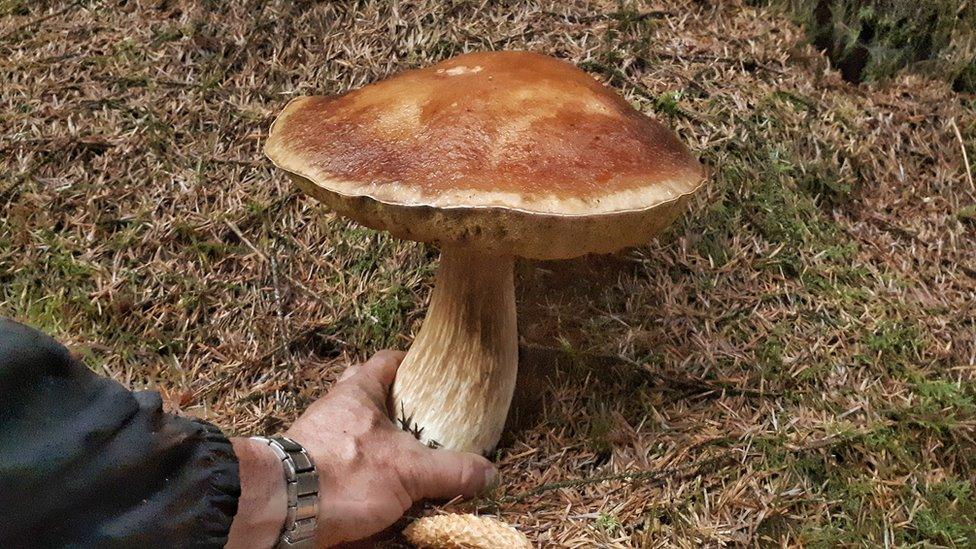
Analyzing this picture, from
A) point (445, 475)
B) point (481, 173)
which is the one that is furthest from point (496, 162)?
point (445, 475)

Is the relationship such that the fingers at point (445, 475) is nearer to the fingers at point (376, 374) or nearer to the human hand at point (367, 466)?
the human hand at point (367, 466)

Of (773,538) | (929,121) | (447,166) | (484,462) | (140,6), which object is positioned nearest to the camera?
(447,166)

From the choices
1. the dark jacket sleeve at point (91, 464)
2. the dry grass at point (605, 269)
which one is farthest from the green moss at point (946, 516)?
the dark jacket sleeve at point (91, 464)

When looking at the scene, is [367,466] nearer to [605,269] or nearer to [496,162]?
[496,162]

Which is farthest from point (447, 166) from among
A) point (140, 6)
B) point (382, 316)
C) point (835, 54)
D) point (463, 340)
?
point (140, 6)

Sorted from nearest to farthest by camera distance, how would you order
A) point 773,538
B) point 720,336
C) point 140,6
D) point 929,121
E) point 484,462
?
point 773,538, point 484,462, point 720,336, point 929,121, point 140,6

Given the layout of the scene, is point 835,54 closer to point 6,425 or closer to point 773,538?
point 773,538

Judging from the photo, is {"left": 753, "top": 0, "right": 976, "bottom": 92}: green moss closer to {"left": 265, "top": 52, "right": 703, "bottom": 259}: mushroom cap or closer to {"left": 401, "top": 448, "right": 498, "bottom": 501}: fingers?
{"left": 265, "top": 52, "right": 703, "bottom": 259}: mushroom cap
